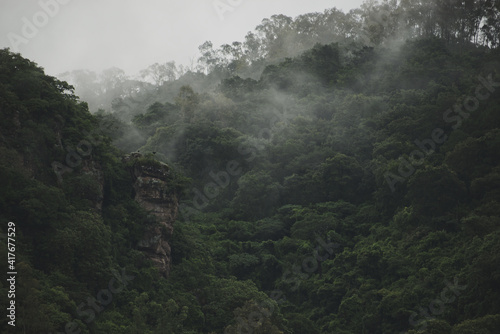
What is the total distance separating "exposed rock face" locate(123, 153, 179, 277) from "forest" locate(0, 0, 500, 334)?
0.11m

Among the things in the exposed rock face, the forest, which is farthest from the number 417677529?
the exposed rock face

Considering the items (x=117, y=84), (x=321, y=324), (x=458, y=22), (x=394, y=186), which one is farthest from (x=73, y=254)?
(x=117, y=84)

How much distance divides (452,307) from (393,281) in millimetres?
4870

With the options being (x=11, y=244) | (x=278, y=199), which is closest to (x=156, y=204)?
(x=11, y=244)

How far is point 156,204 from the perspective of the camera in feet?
95.5

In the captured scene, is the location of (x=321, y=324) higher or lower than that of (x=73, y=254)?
lower

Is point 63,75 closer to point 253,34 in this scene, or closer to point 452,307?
point 253,34

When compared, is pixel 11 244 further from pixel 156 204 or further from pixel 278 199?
pixel 278 199

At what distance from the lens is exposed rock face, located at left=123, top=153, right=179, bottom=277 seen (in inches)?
1093

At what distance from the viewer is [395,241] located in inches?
1261

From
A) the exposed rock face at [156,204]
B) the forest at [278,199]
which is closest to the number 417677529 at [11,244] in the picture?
the forest at [278,199]

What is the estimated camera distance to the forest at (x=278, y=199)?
22750mm

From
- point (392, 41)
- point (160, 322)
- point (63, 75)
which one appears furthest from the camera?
point (63, 75)

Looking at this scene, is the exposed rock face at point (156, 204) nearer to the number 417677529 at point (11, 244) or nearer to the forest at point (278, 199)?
the forest at point (278, 199)
